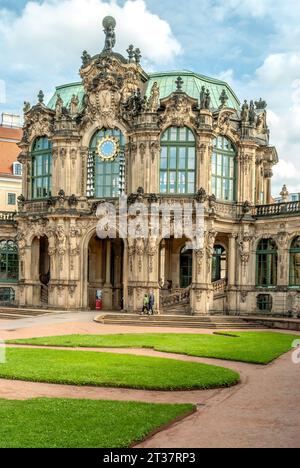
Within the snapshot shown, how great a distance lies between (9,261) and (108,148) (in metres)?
16.6

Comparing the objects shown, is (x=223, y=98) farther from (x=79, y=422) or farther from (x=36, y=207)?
(x=79, y=422)

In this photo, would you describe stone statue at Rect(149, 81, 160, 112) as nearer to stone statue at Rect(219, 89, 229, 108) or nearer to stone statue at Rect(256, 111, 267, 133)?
stone statue at Rect(219, 89, 229, 108)

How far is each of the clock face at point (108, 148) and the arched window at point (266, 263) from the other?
15000 millimetres

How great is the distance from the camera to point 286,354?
30.8m

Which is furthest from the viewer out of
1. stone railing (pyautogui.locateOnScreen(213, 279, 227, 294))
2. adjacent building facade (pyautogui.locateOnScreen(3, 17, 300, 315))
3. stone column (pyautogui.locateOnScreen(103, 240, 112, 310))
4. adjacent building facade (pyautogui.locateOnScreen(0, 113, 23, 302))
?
adjacent building facade (pyautogui.locateOnScreen(0, 113, 23, 302))

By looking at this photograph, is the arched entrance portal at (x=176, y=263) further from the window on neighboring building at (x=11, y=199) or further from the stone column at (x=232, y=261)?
the window on neighboring building at (x=11, y=199)

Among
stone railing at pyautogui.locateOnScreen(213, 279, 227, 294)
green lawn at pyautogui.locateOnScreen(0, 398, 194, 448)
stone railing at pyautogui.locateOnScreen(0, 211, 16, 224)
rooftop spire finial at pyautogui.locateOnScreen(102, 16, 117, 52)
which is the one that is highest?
rooftop spire finial at pyautogui.locateOnScreen(102, 16, 117, 52)

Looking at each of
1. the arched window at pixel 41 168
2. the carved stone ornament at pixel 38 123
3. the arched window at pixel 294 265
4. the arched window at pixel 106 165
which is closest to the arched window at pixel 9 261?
the arched window at pixel 41 168

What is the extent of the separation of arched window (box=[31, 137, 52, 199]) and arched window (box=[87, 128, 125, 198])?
14.1ft

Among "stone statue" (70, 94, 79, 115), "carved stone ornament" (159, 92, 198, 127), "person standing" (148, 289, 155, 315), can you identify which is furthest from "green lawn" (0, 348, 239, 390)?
"stone statue" (70, 94, 79, 115)

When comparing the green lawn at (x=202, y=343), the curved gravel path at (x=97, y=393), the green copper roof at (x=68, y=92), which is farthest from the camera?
the green copper roof at (x=68, y=92)

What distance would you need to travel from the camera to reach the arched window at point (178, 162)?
5347cm

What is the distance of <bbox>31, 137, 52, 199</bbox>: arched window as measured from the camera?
5791 centimetres
